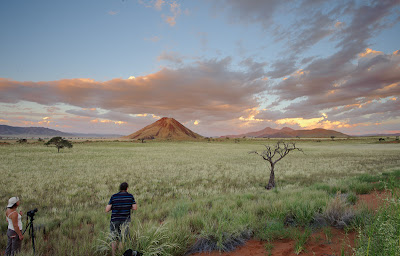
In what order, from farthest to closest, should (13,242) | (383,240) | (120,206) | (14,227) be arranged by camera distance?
(120,206)
(13,242)
(14,227)
(383,240)

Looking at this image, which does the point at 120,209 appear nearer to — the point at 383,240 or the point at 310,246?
the point at 310,246

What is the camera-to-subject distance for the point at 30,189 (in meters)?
13.5

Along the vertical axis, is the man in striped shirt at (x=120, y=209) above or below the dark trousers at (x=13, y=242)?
above

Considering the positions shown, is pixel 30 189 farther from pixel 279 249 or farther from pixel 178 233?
pixel 279 249

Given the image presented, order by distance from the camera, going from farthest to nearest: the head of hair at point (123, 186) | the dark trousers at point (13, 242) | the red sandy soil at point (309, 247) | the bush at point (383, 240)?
the head of hair at point (123, 186) < the dark trousers at point (13, 242) < the red sandy soil at point (309, 247) < the bush at point (383, 240)

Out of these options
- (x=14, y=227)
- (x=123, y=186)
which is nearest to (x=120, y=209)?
(x=123, y=186)

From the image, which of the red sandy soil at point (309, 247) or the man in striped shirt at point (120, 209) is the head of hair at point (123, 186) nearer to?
the man in striped shirt at point (120, 209)

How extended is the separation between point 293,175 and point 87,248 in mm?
19224

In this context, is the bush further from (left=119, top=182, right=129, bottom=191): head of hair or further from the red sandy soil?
(left=119, top=182, right=129, bottom=191): head of hair

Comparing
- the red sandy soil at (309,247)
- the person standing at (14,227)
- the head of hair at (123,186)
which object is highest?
Result: the head of hair at (123,186)

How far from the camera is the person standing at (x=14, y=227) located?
15.5 ft

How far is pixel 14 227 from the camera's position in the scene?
4.77 meters

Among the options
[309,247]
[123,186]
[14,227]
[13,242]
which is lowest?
[309,247]

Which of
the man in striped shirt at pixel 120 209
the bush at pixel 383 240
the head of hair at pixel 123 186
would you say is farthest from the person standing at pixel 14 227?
the bush at pixel 383 240
